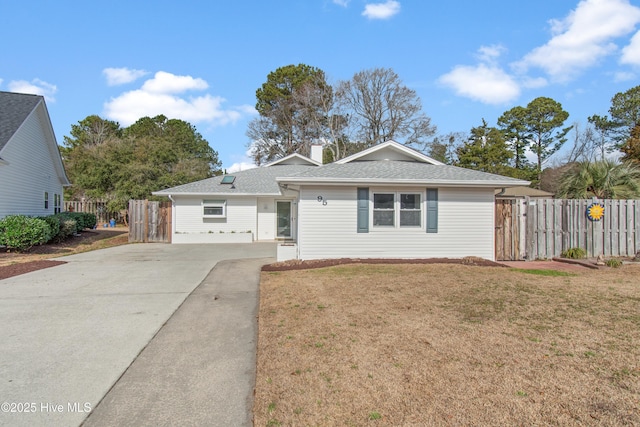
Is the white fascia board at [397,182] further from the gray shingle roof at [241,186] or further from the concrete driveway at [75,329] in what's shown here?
the gray shingle roof at [241,186]

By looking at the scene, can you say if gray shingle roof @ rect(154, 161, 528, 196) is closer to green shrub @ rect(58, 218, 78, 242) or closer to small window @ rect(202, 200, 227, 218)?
small window @ rect(202, 200, 227, 218)

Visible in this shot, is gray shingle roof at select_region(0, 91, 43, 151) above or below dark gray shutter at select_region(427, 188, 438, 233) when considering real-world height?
above

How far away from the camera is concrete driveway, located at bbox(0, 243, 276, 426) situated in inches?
118

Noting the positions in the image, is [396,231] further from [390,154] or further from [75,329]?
[75,329]

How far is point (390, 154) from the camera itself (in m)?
13.7

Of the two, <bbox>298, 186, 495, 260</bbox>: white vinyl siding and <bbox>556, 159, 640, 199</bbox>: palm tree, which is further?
<bbox>556, 159, 640, 199</bbox>: palm tree

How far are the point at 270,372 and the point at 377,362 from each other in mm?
1069

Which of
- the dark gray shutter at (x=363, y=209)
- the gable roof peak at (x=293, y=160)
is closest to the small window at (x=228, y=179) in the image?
the gable roof peak at (x=293, y=160)

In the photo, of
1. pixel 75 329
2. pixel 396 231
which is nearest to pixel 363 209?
pixel 396 231

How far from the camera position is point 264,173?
21.6 metres

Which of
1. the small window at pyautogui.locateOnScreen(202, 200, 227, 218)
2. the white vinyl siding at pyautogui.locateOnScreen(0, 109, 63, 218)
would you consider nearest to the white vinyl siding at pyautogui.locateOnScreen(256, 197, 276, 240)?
the small window at pyautogui.locateOnScreen(202, 200, 227, 218)

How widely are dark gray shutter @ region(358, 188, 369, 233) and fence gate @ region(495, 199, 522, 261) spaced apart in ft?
14.2

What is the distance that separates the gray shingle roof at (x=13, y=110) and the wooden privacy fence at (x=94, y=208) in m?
10.7

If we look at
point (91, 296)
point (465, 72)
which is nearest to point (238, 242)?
point (91, 296)
